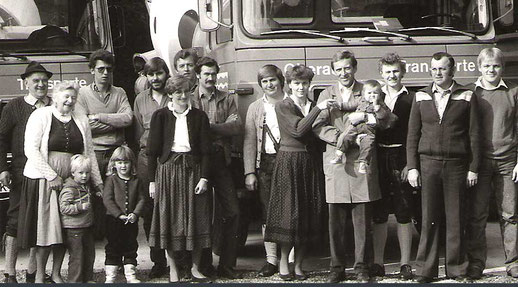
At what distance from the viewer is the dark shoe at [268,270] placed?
31.4 ft

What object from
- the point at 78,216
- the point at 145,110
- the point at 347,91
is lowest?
the point at 78,216

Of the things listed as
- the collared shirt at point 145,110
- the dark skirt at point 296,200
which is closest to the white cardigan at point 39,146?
the collared shirt at point 145,110

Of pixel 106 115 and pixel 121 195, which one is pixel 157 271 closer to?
pixel 121 195

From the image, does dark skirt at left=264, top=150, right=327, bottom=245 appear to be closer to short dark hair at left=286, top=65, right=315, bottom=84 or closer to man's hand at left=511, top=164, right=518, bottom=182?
short dark hair at left=286, top=65, right=315, bottom=84

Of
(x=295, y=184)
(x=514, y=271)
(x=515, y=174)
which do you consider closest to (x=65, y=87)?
(x=295, y=184)

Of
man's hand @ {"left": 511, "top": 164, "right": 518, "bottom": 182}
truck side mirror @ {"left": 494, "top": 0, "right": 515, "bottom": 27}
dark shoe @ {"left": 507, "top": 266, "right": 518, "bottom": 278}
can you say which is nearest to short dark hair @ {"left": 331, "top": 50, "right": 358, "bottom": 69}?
man's hand @ {"left": 511, "top": 164, "right": 518, "bottom": 182}

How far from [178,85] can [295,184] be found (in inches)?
50.3

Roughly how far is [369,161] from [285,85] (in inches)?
53.4

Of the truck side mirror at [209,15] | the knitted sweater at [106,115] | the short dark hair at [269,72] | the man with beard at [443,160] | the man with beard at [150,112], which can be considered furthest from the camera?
the truck side mirror at [209,15]

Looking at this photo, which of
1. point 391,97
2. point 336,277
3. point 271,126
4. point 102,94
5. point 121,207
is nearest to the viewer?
point 336,277

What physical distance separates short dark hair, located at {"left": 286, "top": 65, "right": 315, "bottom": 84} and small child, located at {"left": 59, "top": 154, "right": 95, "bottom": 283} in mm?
1814

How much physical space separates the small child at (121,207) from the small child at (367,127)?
1728 millimetres

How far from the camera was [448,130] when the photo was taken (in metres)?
8.87

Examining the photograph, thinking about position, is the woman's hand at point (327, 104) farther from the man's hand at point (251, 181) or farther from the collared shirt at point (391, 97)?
the man's hand at point (251, 181)
